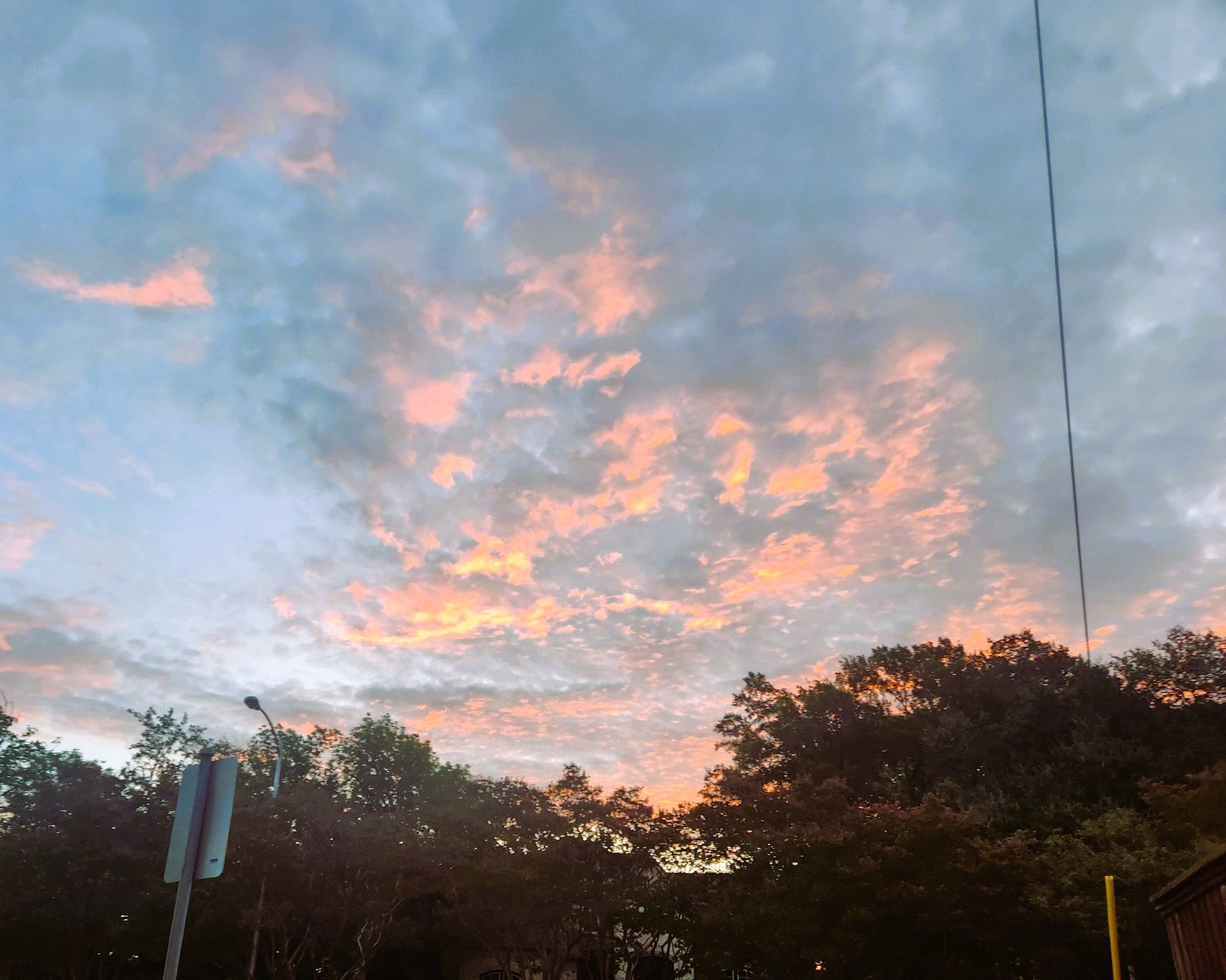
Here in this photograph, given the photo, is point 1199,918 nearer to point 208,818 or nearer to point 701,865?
point 208,818

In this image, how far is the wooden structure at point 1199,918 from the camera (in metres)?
12.4

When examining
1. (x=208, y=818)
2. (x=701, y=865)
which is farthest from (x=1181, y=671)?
(x=208, y=818)

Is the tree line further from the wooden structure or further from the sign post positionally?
the sign post

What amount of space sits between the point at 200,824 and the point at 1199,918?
14.1m

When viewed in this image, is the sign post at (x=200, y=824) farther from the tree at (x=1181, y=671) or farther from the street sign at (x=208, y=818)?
the tree at (x=1181, y=671)

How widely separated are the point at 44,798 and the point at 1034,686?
135 feet

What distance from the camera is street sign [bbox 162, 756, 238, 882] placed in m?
5.75

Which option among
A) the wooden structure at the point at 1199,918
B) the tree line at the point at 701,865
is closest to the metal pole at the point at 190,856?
the wooden structure at the point at 1199,918

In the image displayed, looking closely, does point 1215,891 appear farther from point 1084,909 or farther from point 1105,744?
point 1105,744

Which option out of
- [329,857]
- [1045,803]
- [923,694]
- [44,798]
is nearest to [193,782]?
[329,857]

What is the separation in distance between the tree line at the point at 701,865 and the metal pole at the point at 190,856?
21684 millimetres

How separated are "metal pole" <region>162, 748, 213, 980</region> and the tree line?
2168cm

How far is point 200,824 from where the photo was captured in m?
5.89

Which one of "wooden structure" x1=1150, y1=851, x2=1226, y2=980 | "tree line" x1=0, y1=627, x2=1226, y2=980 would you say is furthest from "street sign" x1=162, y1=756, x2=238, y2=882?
"tree line" x1=0, y1=627, x2=1226, y2=980
